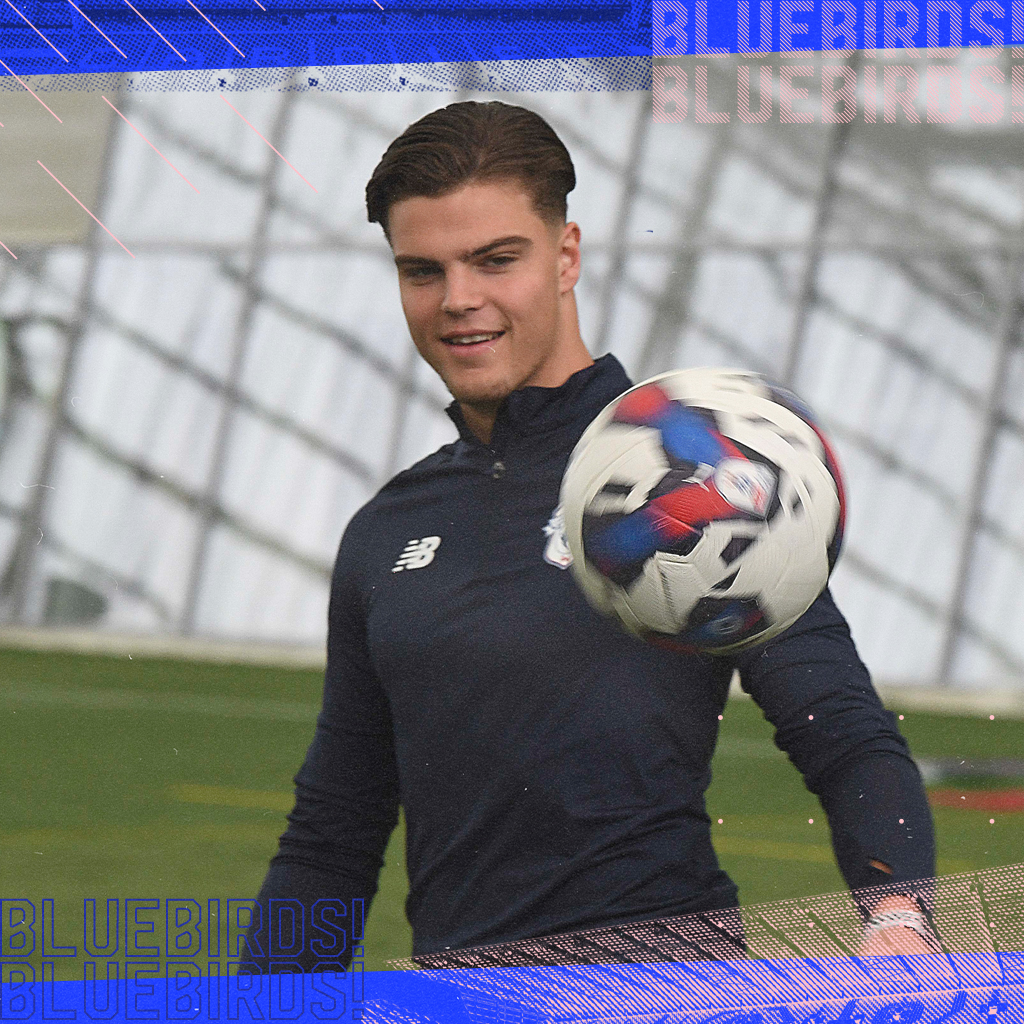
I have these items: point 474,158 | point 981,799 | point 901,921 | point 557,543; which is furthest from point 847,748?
point 981,799

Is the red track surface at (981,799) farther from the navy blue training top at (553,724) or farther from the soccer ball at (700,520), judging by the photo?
the soccer ball at (700,520)

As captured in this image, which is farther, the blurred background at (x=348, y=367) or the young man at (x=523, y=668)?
the blurred background at (x=348, y=367)

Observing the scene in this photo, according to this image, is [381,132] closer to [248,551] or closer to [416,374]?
[416,374]

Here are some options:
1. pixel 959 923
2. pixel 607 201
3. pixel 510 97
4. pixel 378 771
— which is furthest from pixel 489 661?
pixel 607 201

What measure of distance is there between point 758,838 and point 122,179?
7.79 metres

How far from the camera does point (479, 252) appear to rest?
186 cm

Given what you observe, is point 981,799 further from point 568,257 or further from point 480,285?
point 480,285

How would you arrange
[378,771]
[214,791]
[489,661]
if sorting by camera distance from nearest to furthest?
[489,661]
[378,771]
[214,791]

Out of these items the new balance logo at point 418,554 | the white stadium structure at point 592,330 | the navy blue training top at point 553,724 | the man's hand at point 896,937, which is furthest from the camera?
the white stadium structure at point 592,330

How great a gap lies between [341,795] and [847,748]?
2.41 ft

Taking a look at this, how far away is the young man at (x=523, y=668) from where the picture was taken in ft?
5.73

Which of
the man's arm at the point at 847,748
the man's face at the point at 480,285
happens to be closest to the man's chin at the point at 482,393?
the man's face at the point at 480,285

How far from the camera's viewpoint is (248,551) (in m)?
11.6

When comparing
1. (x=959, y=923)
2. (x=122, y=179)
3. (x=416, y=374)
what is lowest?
(x=959, y=923)
